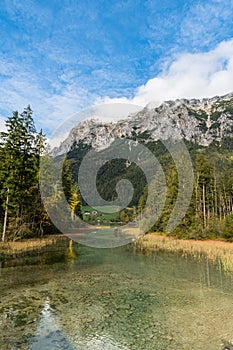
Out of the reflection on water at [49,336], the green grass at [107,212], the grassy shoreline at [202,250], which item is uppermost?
the green grass at [107,212]

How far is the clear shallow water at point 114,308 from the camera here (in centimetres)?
815

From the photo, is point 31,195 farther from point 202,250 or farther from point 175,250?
point 202,250

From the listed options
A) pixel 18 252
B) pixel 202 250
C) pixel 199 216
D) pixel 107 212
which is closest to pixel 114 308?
pixel 18 252

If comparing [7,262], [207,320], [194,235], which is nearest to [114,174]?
[194,235]

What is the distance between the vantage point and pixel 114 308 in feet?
36.3

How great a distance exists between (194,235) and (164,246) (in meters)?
5.81

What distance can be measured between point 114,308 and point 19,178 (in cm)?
2129

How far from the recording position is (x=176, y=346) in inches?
307

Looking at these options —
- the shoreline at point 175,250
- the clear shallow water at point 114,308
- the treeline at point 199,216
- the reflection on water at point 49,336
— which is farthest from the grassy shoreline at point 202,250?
the reflection on water at point 49,336

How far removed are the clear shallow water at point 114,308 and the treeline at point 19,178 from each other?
35.2 ft

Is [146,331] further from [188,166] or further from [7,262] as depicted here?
[188,166]

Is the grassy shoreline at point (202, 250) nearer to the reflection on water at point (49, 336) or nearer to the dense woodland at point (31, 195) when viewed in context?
the dense woodland at point (31, 195)

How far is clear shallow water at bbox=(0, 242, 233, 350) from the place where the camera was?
26.7 ft

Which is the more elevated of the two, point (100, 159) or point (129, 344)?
point (100, 159)
